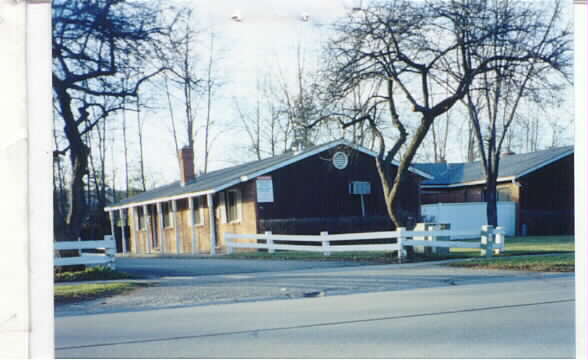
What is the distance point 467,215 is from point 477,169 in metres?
1.60

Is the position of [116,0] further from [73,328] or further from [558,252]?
[558,252]

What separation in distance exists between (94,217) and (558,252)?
11.7 meters

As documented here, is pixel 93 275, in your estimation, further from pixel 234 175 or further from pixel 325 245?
pixel 325 245

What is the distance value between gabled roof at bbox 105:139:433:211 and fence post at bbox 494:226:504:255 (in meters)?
2.38

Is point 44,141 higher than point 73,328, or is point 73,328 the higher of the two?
point 44,141

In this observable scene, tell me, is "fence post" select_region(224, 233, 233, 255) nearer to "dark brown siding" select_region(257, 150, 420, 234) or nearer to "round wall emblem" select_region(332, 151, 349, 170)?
"dark brown siding" select_region(257, 150, 420, 234)

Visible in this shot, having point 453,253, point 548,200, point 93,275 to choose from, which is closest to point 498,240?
point 453,253

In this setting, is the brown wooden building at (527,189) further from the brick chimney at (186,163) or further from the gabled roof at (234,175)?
the brick chimney at (186,163)

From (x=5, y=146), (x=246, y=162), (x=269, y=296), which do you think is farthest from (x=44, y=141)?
(x=246, y=162)

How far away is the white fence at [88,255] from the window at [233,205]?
3.33 metres

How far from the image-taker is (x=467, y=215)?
614 inches

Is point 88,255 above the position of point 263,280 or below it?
above

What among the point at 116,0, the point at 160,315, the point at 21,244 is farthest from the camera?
the point at 116,0

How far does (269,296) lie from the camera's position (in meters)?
10.2
